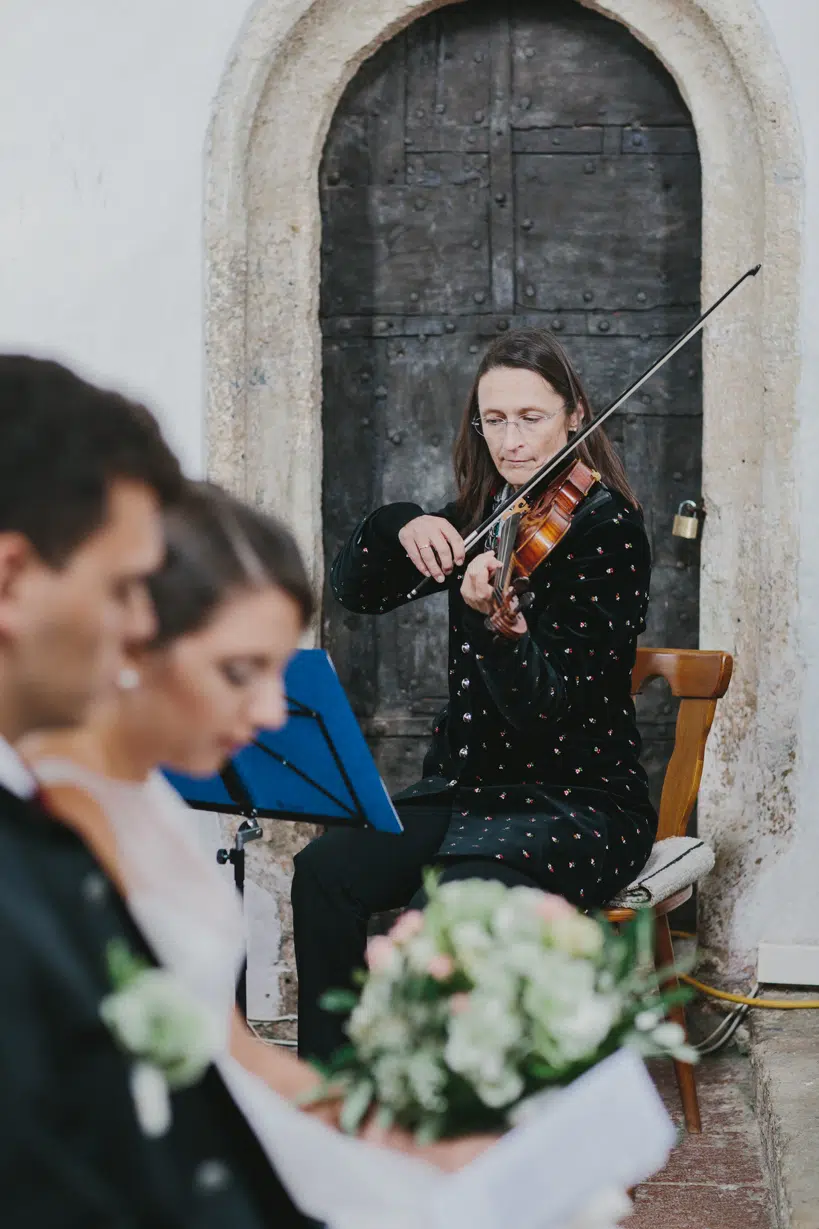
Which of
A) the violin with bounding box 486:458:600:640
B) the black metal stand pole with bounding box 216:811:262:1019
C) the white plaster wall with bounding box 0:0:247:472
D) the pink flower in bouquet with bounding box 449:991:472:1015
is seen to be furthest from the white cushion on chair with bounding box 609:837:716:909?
the pink flower in bouquet with bounding box 449:991:472:1015

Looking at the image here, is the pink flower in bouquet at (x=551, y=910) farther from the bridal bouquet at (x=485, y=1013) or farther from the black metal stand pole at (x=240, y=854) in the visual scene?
the black metal stand pole at (x=240, y=854)

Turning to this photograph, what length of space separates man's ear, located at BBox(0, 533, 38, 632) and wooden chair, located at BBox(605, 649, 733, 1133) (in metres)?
2.41

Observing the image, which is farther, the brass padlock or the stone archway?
the brass padlock

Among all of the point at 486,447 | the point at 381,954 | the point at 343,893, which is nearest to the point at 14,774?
the point at 381,954

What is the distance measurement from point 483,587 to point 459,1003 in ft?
4.75

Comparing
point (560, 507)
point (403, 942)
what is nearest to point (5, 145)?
point (560, 507)

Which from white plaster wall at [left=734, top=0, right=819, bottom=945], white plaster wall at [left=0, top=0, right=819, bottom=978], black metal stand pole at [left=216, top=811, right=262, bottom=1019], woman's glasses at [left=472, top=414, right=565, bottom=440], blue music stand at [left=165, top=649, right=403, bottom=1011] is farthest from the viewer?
white plaster wall at [left=0, top=0, right=819, bottom=978]

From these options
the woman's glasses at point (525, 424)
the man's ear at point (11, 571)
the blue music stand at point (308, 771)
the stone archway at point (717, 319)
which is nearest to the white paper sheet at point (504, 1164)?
the man's ear at point (11, 571)

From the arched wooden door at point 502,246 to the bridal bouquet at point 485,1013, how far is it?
2689 mm

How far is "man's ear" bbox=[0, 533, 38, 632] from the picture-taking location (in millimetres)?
1084

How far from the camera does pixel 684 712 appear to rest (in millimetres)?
3434

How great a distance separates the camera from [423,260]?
3.97 meters

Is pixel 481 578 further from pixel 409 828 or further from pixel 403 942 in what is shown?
pixel 403 942

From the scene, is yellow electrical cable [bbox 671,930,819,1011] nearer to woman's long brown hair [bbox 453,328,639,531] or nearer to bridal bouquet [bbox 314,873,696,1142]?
woman's long brown hair [bbox 453,328,639,531]
